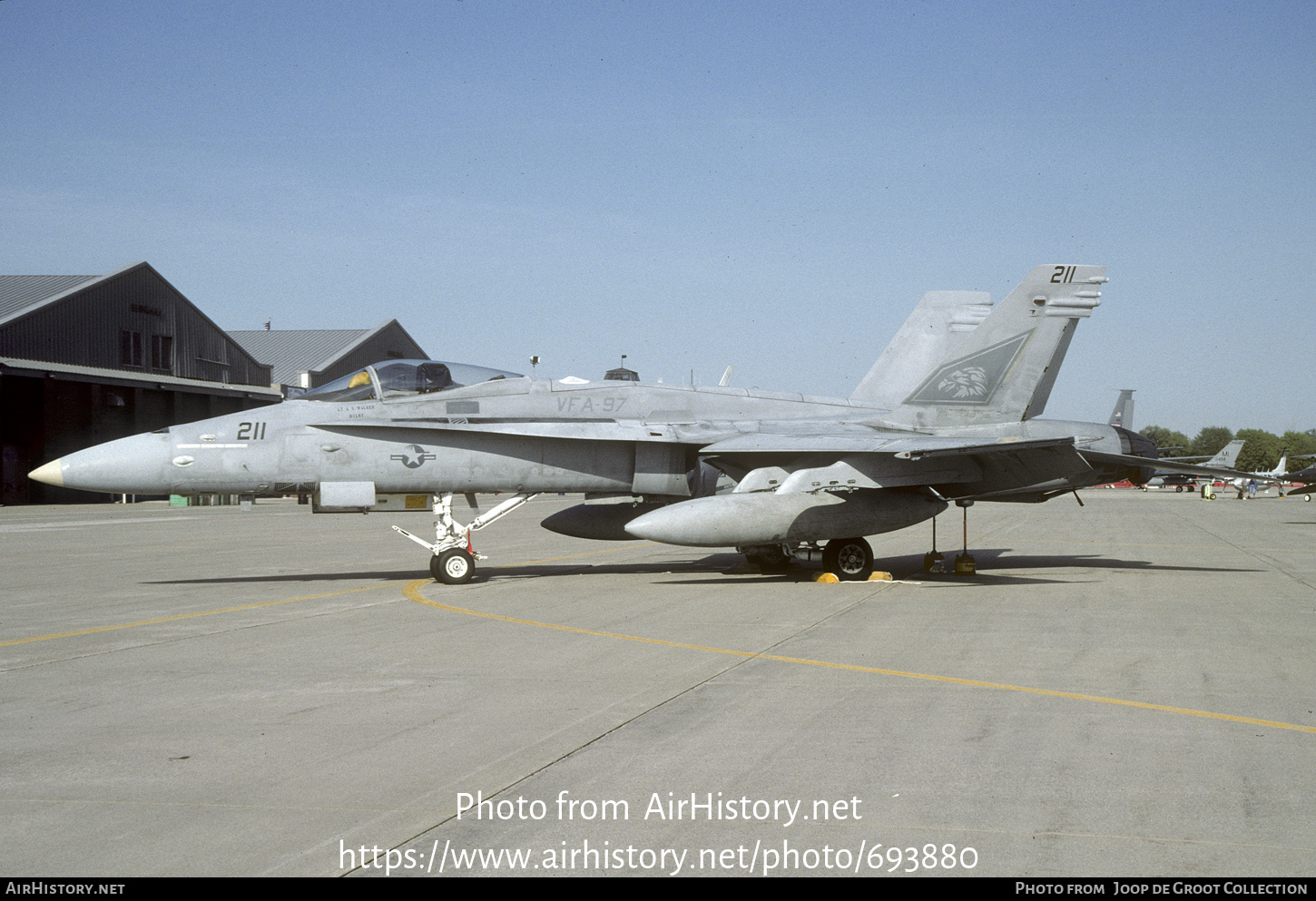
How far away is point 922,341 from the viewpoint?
18.0m

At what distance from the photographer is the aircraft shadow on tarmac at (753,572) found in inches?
575

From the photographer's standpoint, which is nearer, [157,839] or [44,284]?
[157,839]

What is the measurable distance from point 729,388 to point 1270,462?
177m

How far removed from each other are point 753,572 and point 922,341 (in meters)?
5.40

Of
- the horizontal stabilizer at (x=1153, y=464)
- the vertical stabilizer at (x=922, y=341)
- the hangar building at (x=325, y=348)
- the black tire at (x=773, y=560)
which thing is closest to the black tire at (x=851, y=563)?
the black tire at (x=773, y=560)

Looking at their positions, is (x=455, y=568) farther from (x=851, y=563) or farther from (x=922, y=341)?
(x=922, y=341)

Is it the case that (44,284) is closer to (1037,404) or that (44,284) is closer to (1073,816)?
(1037,404)

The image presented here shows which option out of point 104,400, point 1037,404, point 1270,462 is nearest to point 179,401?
point 104,400

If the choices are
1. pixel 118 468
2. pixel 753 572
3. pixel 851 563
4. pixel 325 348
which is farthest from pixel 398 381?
pixel 325 348

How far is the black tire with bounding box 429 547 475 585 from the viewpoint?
13.8m

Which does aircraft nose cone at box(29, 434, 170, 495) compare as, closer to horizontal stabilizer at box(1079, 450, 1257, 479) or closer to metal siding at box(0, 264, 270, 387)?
horizontal stabilizer at box(1079, 450, 1257, 479)

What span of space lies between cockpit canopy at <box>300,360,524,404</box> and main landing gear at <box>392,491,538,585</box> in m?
1.51

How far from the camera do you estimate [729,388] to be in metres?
15.5

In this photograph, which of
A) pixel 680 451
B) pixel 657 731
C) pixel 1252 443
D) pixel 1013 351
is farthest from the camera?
pixel 1252 443
